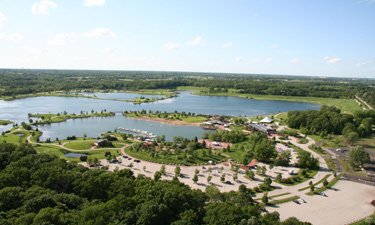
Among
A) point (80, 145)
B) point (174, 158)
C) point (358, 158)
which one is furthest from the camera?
point (80, 145)

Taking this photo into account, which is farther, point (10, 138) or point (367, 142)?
point (367, 142)

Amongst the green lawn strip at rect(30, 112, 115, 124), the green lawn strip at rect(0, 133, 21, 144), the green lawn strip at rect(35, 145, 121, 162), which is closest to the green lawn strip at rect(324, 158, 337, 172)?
the green lawn strip at rect(35, 145, 121, 162)

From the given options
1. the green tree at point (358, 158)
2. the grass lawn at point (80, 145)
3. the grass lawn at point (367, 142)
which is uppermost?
the green tree at point (358, 158)

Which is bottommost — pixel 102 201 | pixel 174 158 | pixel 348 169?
pixel 174 158

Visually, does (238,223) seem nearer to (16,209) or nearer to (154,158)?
(16,209)

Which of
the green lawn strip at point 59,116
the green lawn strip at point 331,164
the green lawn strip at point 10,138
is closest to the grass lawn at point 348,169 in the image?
the green lawn strip at point 331,164

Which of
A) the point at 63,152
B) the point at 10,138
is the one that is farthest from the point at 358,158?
the point at 10,138

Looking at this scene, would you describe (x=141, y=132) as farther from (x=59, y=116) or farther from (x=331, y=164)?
(x=331, y=164)

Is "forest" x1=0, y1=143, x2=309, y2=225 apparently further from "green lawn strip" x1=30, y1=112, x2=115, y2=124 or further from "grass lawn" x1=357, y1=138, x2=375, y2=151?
"green lawn strip" x1=30, y1=112, x2=115, y2=124

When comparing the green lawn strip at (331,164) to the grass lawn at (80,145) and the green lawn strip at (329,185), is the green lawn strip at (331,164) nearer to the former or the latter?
the green lawn strip at (329,185)
